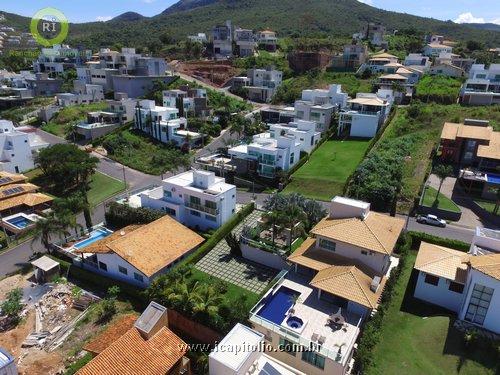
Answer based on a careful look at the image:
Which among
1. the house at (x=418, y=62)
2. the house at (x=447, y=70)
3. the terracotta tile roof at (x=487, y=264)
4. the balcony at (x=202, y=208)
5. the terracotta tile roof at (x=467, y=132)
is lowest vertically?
the balcony at (x=202, y=208)

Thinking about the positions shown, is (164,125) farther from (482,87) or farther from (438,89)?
(482,87)

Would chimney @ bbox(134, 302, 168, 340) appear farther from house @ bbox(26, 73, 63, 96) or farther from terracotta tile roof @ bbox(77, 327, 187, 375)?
house @ bbox(26, 73, 63, 96)

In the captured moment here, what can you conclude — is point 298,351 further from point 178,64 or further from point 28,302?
point 178,64

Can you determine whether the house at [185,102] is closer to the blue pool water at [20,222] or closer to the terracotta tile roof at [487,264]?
the blue pool water at [20,222]

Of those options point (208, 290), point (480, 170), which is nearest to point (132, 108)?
point (208, 290)

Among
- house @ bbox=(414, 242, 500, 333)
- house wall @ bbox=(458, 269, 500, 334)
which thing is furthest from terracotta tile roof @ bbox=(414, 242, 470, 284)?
house wall @ bbox=(458, 269, 500, 334)

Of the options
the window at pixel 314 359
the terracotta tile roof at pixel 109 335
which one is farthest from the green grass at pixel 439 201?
the terracotta tile roof at pixel 109 335

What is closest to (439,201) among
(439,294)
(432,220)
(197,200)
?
(432,220)
